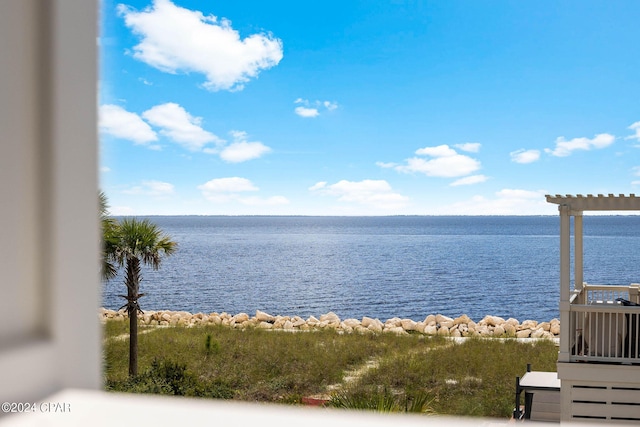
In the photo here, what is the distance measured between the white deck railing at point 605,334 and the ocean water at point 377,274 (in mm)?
15791

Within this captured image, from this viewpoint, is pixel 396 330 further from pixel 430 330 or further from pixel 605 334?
pixel 605 334

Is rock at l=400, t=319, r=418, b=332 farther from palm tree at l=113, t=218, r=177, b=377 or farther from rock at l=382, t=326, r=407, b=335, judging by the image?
palm tree at l=113, t=218, r=177, b=377

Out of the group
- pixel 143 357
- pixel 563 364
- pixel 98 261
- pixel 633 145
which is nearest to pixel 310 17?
pixel 633 145

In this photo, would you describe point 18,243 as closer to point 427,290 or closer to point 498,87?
point 427,290

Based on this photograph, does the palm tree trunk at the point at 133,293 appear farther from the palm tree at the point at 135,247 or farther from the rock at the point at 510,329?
the rock at the point at 510,329

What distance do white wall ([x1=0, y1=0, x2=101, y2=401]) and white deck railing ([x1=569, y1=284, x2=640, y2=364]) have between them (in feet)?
17.1

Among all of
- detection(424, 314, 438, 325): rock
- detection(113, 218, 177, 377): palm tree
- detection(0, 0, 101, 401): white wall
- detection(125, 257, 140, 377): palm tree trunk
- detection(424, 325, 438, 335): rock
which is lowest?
detection(424, 314, 438, 325): rock

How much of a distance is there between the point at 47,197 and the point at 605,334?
5613 mm

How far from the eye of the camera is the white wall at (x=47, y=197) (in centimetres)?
77

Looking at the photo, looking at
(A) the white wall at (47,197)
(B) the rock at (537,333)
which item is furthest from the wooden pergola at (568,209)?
(B) the rock at (537,333)

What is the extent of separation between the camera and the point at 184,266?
3628cm

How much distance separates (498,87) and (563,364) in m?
43.8

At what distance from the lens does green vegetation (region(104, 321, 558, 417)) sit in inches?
377

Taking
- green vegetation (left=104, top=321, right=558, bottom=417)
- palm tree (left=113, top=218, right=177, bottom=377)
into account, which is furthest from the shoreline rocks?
palm tree (left=113, top=218, right=177, bottom=377)
